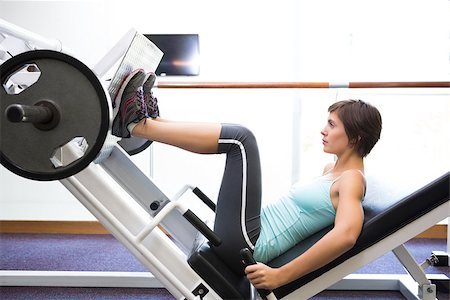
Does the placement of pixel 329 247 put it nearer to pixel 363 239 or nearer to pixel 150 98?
pixel 363 239

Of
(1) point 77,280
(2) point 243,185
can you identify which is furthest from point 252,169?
(1) point 77,280

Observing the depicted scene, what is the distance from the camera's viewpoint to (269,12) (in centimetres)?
330

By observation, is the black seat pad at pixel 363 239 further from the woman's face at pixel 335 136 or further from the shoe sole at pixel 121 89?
the shoe sole at pixel 121 89

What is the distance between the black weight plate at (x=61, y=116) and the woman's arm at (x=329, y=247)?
56 cm

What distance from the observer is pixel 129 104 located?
1.25 meters

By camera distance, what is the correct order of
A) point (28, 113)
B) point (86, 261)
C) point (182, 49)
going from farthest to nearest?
point (182, 49), point (86, 261), point (28, 113)

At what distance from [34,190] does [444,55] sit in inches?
124

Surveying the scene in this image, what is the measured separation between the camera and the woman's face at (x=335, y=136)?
52.0 inches

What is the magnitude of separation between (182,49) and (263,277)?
2.44 meters

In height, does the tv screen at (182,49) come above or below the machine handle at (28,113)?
above

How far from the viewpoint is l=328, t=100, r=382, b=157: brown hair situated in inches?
51.6

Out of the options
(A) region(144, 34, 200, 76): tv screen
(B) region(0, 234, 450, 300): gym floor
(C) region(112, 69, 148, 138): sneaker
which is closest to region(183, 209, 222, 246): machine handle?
(C) region(112, 69, 148, 138): sneaker

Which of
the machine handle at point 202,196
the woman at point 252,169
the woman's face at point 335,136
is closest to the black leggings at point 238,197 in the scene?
the woman at point 252,169

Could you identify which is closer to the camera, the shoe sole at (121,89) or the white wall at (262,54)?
the shoe sole at (121,89)
